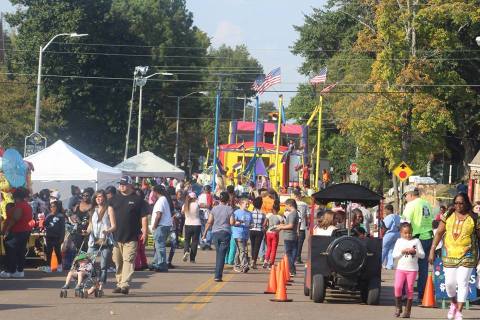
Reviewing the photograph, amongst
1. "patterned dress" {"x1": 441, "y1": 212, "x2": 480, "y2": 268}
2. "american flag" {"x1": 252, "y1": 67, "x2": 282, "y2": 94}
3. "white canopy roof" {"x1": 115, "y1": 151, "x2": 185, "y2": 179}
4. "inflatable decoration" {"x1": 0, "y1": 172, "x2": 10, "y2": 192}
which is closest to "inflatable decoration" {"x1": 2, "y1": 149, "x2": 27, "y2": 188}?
"inflatable decoration" {"x1": 0, "y1": 172, "x2": 10, "y2": 192}

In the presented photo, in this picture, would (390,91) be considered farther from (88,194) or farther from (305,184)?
(88,194)

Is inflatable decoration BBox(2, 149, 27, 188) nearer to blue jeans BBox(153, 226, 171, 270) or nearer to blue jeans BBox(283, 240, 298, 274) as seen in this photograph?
blue jeans BBox(153, 226, 171, 270)

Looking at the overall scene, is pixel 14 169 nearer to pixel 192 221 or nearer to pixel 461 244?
pixel 192 221

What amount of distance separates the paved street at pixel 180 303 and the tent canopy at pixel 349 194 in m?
1.72

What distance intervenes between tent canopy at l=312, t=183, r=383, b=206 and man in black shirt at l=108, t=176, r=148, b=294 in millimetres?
3036

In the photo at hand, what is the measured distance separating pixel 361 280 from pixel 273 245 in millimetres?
7161

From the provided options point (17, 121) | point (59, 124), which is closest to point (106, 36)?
point (59, 124)

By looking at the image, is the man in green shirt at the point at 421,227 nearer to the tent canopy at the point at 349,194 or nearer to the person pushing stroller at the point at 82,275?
the tent canopy at the point at 349,194

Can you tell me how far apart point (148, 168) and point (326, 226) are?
26266 millimetres

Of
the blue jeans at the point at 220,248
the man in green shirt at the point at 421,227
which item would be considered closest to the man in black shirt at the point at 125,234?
the blue jeans at the point at 220,248

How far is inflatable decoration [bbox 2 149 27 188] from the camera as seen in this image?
24.2m

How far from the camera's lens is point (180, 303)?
16.4m

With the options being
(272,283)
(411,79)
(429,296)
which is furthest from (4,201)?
(411,79)

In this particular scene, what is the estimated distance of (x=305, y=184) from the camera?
50.2 metres
